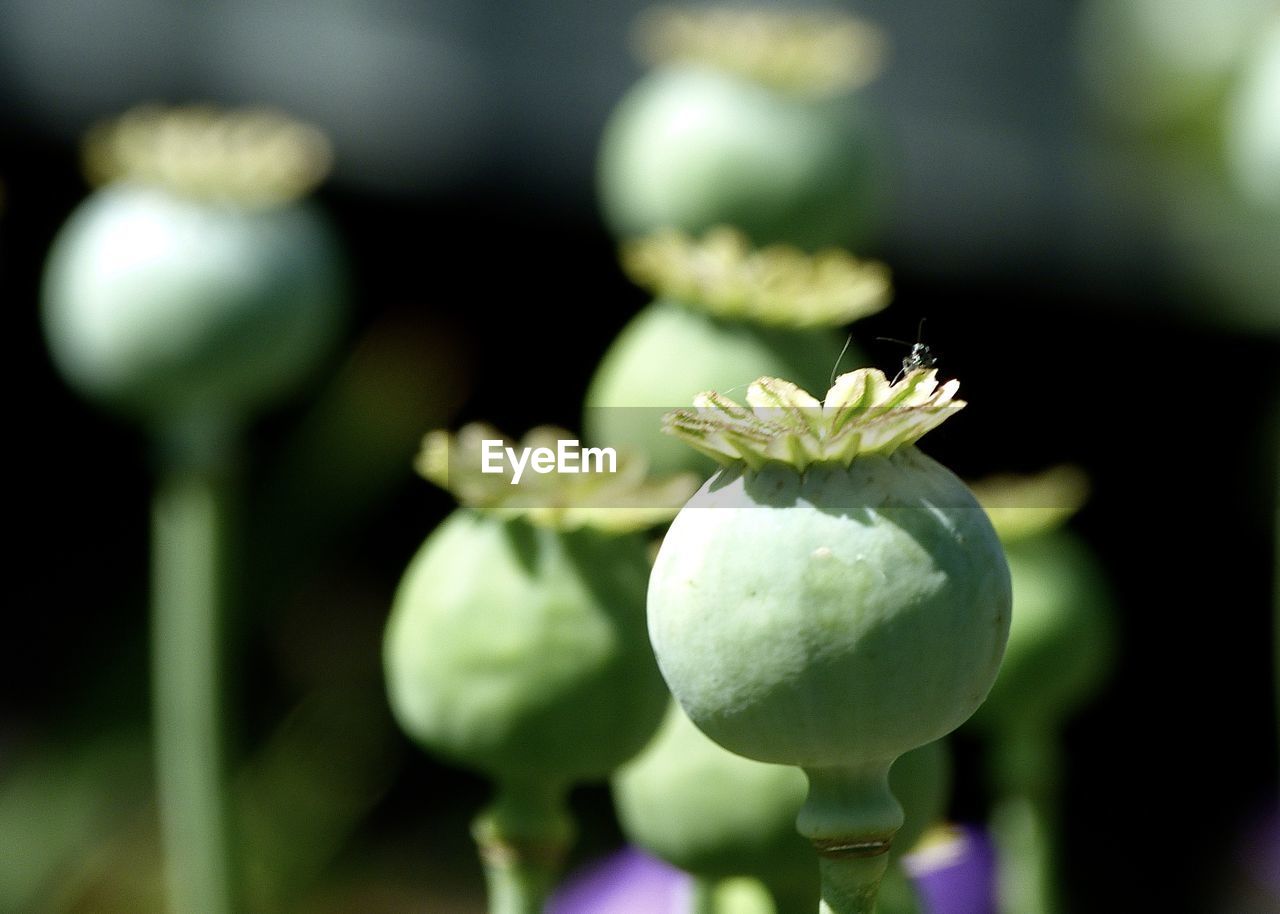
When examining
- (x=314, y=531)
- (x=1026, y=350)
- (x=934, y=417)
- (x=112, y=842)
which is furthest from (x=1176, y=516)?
(x=934, y=417)

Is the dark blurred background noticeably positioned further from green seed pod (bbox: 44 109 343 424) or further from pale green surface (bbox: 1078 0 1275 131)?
green seed pod (bbox: 44 109 343 424)

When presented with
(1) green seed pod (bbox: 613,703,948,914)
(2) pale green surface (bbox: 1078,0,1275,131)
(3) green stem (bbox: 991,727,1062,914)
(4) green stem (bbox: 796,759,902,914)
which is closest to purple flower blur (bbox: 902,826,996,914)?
(3) green stem (bbox: 991,727,1062,914)

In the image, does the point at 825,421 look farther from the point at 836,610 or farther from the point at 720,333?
the point at 720,333

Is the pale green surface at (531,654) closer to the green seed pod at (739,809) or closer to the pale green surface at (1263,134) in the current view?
the green seed pod at (739,809)

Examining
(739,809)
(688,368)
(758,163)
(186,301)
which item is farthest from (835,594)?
(186,301)

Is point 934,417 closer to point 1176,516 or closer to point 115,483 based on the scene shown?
point 1176,516

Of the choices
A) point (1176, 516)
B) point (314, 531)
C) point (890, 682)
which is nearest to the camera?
point (890, 682)
